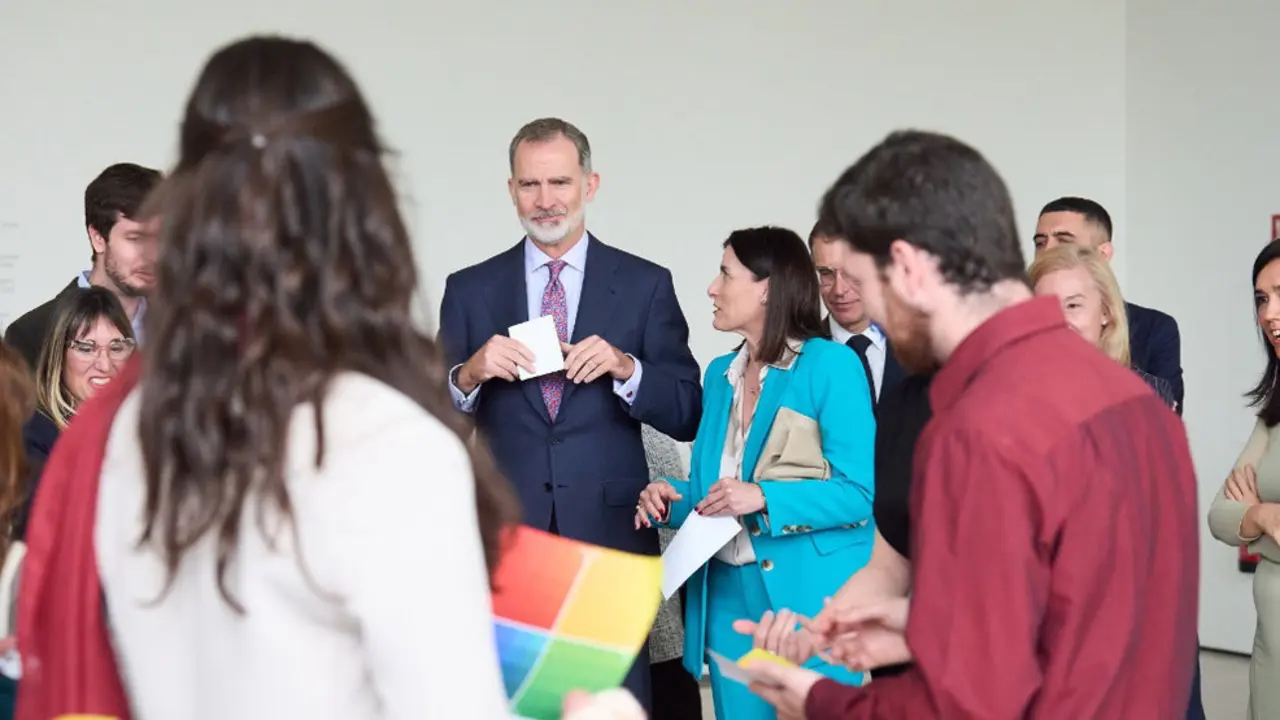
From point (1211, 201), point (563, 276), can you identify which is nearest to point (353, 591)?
point (563, 276)

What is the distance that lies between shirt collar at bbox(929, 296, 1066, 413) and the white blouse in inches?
32.2

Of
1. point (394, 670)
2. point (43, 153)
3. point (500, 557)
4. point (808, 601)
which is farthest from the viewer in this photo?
point (43, 153)

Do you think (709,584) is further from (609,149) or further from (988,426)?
(609,149)

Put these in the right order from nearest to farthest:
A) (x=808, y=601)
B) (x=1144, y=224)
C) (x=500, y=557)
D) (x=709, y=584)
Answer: (x=500, y=557), (x=808, y=601), (x=709, y=584), (x=1144, y=224)

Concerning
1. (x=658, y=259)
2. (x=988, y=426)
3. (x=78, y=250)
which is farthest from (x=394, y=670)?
(x=658, y=259)

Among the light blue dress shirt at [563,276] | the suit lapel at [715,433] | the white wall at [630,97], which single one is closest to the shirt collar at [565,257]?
the light blue dress shirt at [563,276]

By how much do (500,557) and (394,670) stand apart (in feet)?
0.92

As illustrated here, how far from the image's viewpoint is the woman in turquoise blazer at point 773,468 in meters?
3.56

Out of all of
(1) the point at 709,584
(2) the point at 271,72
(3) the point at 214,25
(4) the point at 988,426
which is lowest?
(1) the point at 709,584

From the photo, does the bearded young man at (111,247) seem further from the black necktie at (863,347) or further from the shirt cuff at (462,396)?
the black necktie at (863,347)

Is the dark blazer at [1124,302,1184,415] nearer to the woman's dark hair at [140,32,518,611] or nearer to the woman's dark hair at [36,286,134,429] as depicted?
the woman's dark hair at [36,286,134,429]

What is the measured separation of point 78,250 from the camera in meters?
5.42

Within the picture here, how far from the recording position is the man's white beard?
3877 mm

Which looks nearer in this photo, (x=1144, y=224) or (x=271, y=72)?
(x=271, y=72)
